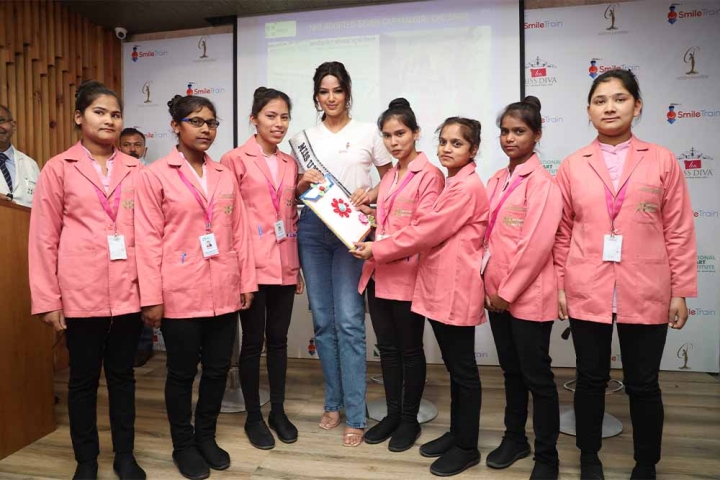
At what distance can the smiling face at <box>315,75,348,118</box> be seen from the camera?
229 cm

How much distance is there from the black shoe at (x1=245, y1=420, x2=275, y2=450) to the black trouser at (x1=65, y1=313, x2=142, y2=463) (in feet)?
1.73

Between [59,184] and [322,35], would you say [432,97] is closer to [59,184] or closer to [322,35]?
[322,35]

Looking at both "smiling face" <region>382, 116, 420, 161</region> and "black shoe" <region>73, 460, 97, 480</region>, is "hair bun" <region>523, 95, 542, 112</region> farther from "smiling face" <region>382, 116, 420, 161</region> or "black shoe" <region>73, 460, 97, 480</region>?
"black shoe" <region>73, 460, 97, 480</region>

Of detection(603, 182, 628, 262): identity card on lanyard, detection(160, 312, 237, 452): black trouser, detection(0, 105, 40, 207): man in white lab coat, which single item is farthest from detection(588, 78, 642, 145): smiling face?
Result: detection(0, 105, 40, 207): man in white lab coat

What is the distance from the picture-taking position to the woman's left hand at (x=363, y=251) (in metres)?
2.12

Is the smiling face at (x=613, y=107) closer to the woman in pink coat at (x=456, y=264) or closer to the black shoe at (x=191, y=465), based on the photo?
the woman in pink coat at (x=456, y=264)

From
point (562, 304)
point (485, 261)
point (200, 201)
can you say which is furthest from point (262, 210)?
point (562, 304)

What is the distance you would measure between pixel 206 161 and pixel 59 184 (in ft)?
1.83

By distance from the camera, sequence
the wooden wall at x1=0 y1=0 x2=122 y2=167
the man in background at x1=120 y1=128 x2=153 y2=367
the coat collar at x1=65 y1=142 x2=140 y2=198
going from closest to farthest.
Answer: the coat collar at x1=65 y1=142 x2=140 y2=198 → the wooden wall at x1=0 y1=0 x2=122 y2=167 → the man in background at x1=120 y1=128 x2=153 y2=367

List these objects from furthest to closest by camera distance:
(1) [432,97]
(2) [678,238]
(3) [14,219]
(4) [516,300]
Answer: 1. (1) [432,97]
2. (3) [14,219]
3. (4) [516,300]
4. (2) [678,238]

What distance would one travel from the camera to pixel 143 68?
4.38 metres

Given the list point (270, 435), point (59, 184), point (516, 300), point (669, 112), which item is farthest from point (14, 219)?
point (669, 112)

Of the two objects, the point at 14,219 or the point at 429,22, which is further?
the point at 429,22

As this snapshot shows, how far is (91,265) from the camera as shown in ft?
6.03
